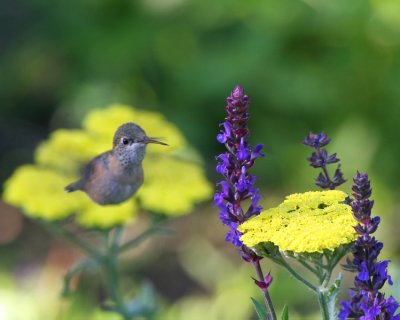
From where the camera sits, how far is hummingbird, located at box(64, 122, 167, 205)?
1.66 metres

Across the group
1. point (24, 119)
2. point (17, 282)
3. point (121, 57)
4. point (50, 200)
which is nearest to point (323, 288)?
point (50, 200)

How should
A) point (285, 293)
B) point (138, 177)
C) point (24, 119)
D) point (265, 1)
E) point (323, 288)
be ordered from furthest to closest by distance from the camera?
point (24, 119)
point (265, 1)
point (285, 293)
point (138, 177)
point (323, 288)

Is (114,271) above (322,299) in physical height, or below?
above

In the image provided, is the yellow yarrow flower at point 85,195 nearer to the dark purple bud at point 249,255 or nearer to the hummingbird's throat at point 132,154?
the hummingbird's throat at point 132,154

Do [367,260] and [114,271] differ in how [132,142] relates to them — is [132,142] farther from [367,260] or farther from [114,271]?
[114,271]

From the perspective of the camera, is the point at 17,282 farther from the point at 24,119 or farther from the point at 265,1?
the point at 265,1

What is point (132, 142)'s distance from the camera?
166 centimetres

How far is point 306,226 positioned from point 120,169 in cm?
61

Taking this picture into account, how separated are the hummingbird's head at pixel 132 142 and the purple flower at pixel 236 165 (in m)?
0.42

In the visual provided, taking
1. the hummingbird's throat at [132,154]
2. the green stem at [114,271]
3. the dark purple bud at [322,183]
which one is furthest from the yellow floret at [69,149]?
the dark purple bud at [322,183]

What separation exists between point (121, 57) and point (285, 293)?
5.60 ft

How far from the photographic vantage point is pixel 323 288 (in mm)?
1307

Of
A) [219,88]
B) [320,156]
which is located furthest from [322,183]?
[219,88]

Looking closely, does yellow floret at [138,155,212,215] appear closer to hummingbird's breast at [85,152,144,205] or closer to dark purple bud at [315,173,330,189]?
hummingbird's breast at [85,152,144,205]
